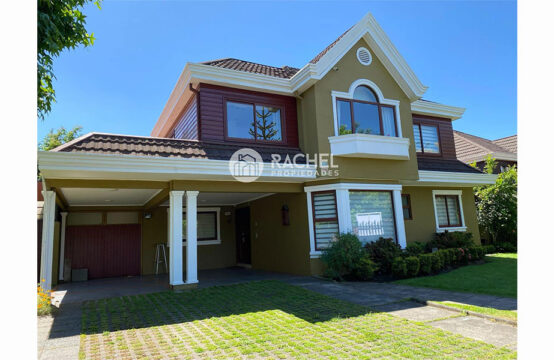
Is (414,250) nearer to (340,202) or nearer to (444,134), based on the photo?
(340,202)

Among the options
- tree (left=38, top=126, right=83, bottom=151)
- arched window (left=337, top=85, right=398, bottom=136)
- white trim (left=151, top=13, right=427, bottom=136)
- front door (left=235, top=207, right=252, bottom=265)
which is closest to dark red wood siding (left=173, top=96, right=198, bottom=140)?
white trim (left=151, top=13, right=427, bottom=136)

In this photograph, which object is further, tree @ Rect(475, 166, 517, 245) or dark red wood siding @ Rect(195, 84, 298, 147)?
tree @ Rect(475, 166, 517, 245)

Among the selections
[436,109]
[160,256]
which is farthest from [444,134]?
[160,256]

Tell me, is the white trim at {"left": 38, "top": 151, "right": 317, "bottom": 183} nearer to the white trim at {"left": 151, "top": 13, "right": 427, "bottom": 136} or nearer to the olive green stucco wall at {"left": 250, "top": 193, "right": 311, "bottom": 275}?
the olive green stucco wall at {"left": 250, "top": 193, "right": 311, "bottom": 275}

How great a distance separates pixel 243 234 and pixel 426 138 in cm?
903

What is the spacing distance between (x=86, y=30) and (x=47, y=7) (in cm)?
64

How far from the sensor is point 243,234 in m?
14.3

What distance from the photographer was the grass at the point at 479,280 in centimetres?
783

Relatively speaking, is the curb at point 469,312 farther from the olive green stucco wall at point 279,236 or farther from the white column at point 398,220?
the white column at point 398,220

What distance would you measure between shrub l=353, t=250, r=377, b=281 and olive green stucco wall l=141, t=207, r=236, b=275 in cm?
655

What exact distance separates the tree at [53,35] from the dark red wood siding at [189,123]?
4.61 m

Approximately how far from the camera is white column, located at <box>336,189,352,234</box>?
10.2 metres

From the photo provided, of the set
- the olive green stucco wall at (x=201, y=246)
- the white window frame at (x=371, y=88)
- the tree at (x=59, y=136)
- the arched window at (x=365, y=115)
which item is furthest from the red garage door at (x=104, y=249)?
the tree at (x=59, y=136)
